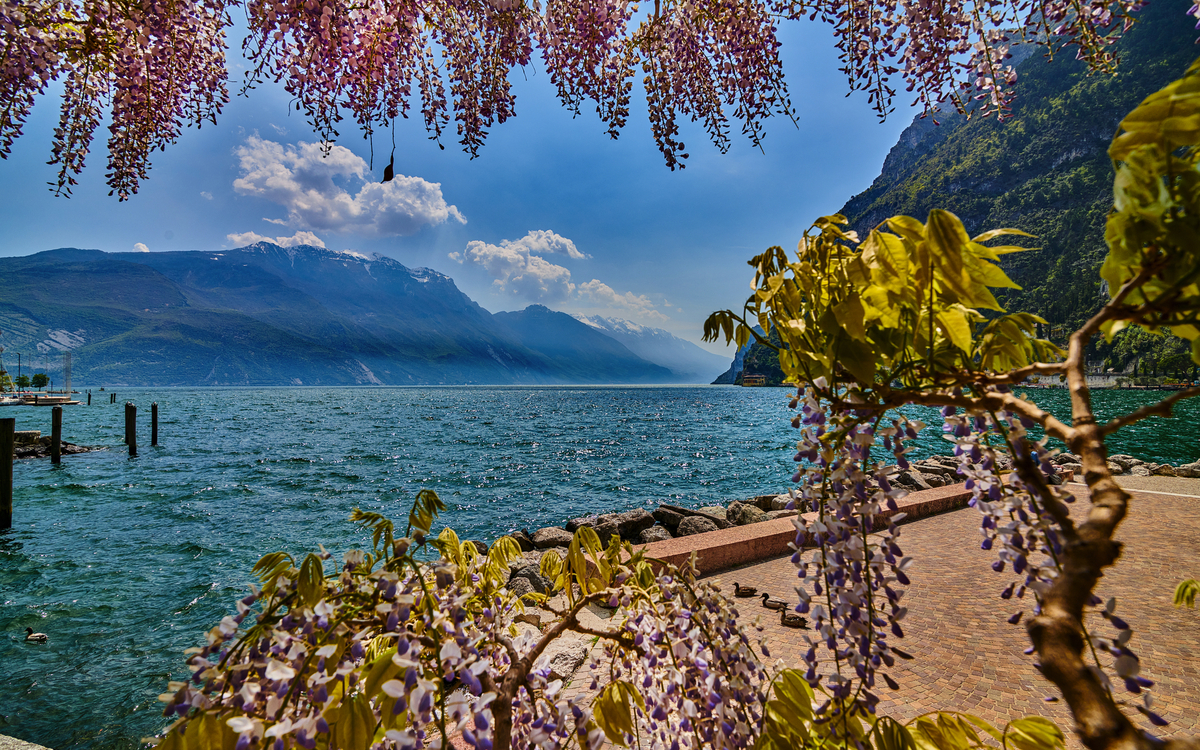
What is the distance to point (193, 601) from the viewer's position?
319 inches

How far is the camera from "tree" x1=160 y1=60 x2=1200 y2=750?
647 millimetres

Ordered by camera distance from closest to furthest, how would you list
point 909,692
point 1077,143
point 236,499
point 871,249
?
point 871,249 < point 909,692 < point 236,499 < point 1077,143

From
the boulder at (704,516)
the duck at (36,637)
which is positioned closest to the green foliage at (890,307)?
the boulder at (704,516)

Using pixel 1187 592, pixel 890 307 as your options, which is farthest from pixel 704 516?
pixel 890 307

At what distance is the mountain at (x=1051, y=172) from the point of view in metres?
57.1

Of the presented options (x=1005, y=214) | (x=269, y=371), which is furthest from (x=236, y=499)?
(x=269, y=371)

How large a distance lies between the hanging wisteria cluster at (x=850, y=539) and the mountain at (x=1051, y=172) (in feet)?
216

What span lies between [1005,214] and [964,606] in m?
108

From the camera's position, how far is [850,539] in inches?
46.8

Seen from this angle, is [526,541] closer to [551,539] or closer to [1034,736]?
[551,539]

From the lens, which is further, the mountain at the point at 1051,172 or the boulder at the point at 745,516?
the mountain at the point at 1051,172

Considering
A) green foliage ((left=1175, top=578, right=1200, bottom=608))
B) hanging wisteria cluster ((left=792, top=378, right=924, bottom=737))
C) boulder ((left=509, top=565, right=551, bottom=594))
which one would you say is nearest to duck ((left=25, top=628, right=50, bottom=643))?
boulder ((left=509, top=565, right=551, bottom=594))

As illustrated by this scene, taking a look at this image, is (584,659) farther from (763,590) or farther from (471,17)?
(471,17)

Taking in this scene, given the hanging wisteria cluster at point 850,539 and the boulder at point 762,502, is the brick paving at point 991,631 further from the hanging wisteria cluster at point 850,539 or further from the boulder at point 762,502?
the boulder at point 762,502
